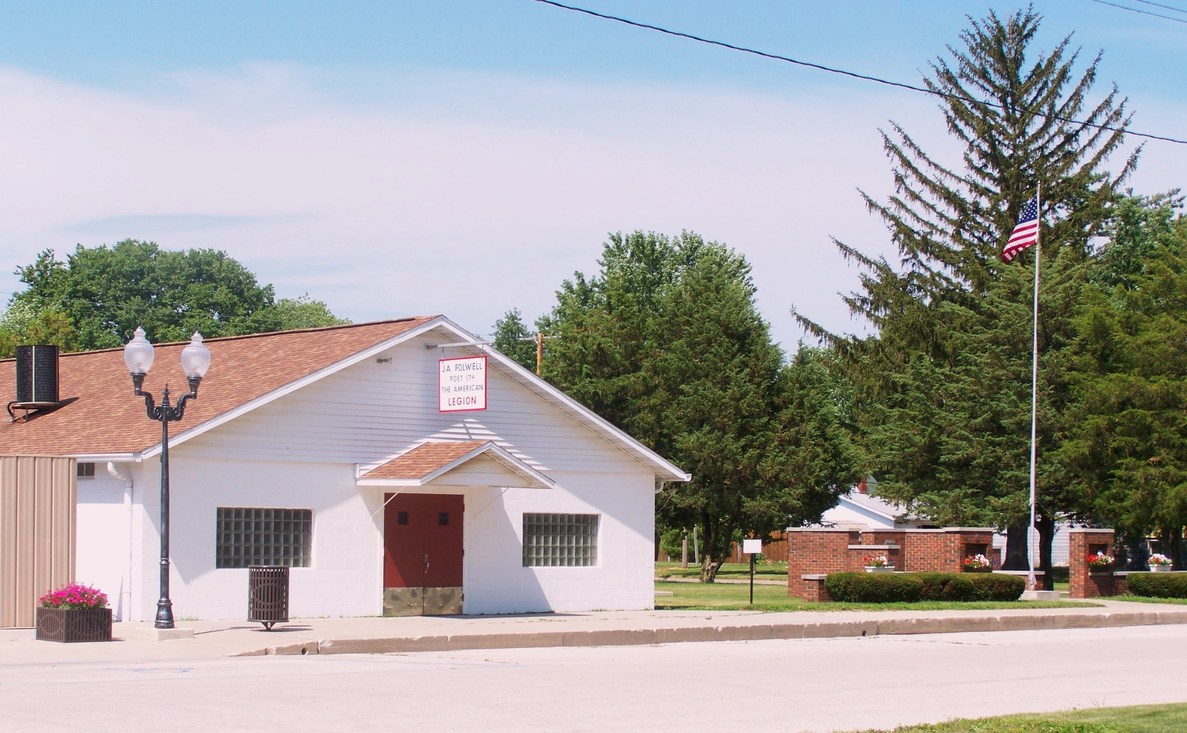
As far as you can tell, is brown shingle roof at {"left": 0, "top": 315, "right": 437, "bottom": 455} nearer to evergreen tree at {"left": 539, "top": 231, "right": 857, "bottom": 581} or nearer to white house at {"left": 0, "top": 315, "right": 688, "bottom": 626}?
white house at {"left": 0, "top": 315, "right": 688, "bottom": 626}

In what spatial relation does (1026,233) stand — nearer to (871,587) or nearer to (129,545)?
(871,587)

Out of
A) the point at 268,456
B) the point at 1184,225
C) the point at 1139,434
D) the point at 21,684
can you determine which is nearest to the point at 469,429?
the point at 268,456

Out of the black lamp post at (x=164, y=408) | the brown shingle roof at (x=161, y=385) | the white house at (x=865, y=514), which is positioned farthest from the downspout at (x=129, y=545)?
the white house at (x=865, y=514)

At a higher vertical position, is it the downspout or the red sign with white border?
the red sign with white border

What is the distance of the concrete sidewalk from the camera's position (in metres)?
19.4

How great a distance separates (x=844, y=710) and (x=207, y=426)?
44.6ft

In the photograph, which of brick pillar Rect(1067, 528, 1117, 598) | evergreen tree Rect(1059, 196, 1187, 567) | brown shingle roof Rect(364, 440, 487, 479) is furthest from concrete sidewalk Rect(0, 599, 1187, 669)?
evergreen tree Rect(1059, 196, 1187, 567)

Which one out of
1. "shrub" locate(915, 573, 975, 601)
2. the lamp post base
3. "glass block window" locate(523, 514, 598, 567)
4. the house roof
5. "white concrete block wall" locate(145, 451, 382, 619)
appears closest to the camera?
the lamp post base

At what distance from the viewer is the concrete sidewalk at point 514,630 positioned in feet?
63.7

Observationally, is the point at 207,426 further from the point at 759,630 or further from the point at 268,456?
the point at 759,630

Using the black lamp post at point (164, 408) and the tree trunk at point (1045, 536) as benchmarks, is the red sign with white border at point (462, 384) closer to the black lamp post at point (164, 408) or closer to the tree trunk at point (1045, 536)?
the black lamp post at point (164, 408)

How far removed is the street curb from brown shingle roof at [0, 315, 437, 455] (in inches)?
225

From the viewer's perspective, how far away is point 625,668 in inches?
701

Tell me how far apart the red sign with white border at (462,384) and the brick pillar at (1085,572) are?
17.9m
